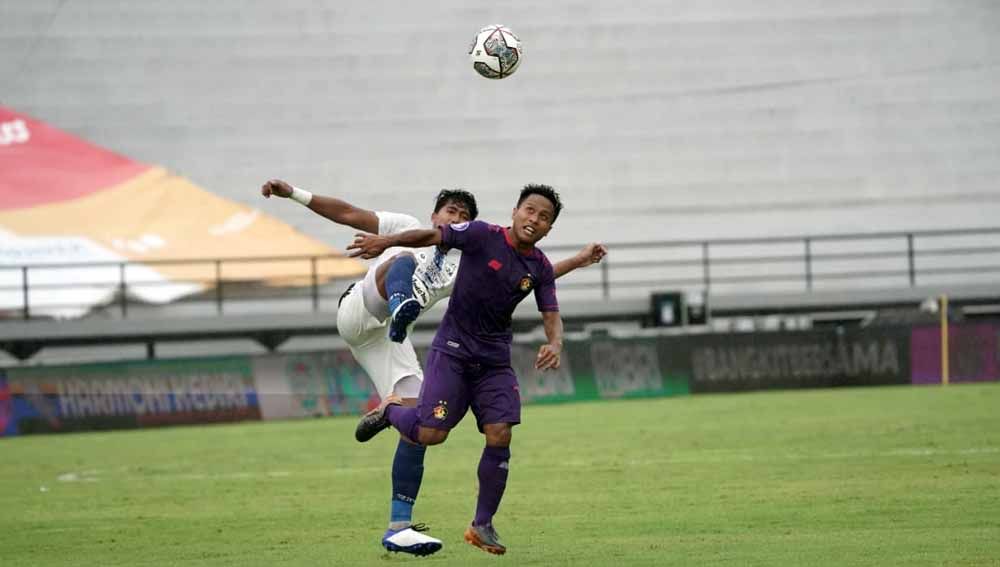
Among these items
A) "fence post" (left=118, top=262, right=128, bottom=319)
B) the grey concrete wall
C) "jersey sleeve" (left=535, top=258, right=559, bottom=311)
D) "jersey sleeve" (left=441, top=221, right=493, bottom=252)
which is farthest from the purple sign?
"jersey sleeve" (left=441, top=221, right=493, bottom=252)

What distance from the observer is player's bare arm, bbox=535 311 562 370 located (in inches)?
363

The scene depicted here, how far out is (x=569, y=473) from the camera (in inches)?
564

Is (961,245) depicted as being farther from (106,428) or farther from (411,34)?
(106,428)

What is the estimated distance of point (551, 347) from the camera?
931 cm

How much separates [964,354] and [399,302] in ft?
54.2

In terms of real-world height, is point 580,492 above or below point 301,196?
below

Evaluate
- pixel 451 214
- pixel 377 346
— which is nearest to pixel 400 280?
pixel 451 214

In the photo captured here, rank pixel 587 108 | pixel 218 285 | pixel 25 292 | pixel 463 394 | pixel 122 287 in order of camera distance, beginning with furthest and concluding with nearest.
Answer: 1. pixel 587 108
2. pixel 218 285
3. pixel 122 287
4. pixel 25 292
5. pixel 463 394

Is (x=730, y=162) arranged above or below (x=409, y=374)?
above

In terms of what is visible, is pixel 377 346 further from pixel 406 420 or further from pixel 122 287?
pixel 122 287

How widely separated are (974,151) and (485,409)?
87.4 ft

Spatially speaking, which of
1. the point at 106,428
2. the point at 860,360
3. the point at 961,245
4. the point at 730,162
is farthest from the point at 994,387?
the point at 106,428

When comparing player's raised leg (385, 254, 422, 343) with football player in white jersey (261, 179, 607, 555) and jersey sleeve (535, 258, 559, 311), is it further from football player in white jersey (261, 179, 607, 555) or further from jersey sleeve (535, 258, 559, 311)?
jersey sleeve (535, 258, 559, 311)

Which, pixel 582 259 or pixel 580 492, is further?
pixel 580 492
